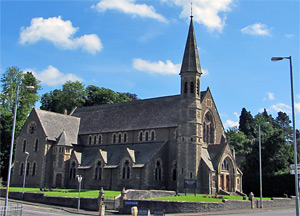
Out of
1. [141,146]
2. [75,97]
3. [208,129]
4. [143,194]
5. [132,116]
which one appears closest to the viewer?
[143,194]

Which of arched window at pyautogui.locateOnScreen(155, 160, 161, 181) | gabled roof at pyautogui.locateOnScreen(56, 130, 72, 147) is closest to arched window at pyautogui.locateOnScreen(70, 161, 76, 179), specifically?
gabled roof at pyautogui.locateOnScreen(56, 130, 72, 147)

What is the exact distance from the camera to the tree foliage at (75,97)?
92.8 meters

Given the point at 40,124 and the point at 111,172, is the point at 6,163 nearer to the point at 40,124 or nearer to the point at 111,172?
the point at 40,124

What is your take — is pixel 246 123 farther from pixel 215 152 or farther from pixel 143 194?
pixel 143 194

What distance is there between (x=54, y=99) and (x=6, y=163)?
27648mm

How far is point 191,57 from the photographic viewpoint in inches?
2141

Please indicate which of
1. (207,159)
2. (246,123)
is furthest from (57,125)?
(246,123)

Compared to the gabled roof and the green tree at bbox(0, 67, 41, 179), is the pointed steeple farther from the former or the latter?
the green tree at bbox(0, 67, 41, 179)

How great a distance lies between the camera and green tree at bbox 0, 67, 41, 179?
231 feet

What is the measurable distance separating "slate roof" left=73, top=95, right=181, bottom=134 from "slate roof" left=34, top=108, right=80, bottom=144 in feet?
5.71

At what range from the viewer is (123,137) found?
6144cm

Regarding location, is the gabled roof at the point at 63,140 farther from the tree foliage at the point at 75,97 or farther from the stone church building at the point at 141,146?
the tree foliage at the point at 75,97

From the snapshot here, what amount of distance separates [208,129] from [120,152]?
14.8 meters

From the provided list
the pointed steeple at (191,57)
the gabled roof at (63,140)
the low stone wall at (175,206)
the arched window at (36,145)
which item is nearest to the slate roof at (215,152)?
the pointed steeple at (191,57)
